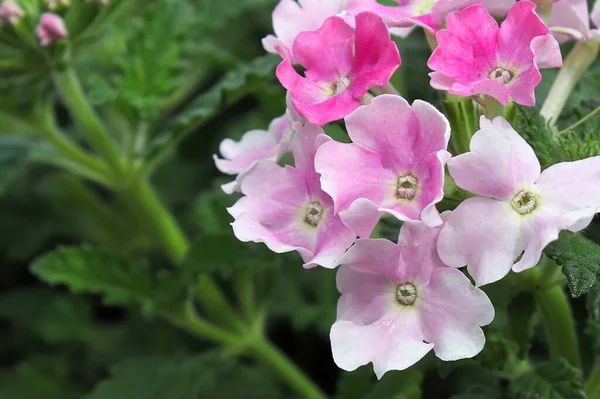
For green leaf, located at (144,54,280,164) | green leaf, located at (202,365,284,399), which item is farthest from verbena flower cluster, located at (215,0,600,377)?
green leaf, located at (202,365,284,399)

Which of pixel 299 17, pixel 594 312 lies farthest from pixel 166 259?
pixel 594 312

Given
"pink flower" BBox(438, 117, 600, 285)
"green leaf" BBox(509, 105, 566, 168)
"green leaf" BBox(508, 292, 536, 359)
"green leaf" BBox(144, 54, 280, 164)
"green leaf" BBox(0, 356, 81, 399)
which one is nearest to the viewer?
"pink flower" BBox(438, 117, 600, 285)

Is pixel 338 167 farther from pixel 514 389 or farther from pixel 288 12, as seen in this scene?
pixel 514 389

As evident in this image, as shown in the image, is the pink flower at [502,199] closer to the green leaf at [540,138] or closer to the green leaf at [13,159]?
the green leaf at [540,138]

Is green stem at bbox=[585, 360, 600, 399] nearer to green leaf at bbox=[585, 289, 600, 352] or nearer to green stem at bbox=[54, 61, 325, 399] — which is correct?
green leaf at bbox=[585, 289, 600, 352]

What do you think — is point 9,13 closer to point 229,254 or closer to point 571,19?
point 229,254

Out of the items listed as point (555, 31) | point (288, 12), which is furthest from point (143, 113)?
point (555, 31)
